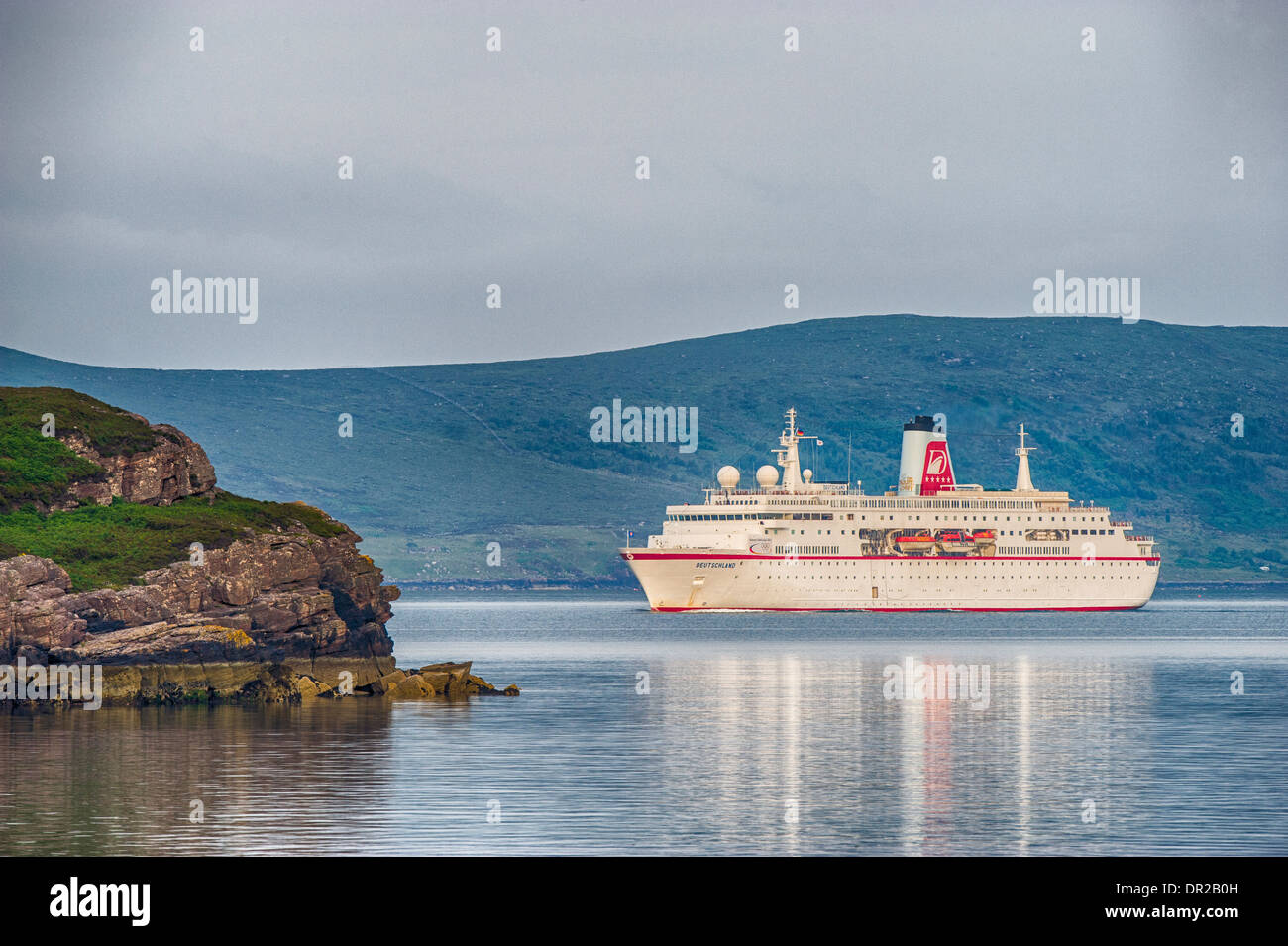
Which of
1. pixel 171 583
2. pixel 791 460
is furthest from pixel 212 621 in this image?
pixel 791 460

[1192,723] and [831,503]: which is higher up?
[831,503]

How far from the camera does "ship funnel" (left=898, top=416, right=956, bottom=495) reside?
122 meters

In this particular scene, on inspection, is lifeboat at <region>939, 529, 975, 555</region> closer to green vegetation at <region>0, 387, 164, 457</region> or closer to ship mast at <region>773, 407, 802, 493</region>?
ship mast at <region>773, 407, 802, 493</region>

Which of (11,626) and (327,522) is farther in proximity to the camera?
(327,522)

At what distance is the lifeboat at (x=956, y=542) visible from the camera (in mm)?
116875

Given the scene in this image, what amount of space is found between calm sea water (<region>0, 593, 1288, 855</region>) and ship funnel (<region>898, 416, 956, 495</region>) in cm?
5687

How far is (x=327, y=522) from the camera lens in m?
59.5

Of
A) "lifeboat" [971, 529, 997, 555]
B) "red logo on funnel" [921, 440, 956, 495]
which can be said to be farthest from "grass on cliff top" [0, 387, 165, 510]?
"red logo on funnel" [921, 440, 956, 495]

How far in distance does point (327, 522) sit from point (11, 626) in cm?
1557

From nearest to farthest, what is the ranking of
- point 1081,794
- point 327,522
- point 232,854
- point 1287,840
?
point 232,854
point 1287,840
point 1081,794
point 327,522

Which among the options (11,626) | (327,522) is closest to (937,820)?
(11,626)

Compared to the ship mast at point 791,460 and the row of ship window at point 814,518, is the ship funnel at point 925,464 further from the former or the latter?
the ship mast at point 791,460
